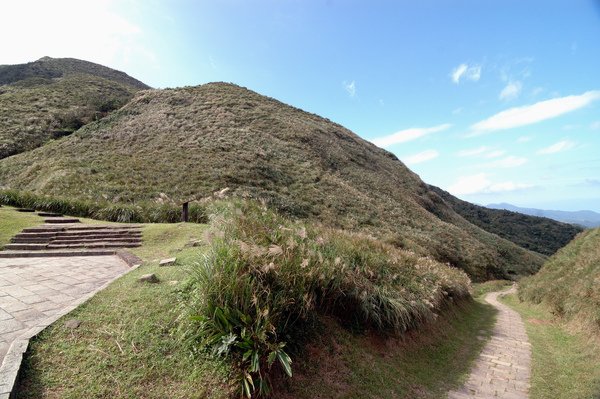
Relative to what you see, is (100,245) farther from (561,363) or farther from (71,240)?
(561,363)

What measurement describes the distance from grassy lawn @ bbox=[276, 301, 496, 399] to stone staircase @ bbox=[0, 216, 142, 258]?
707 cm

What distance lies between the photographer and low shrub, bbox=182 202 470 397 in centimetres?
404

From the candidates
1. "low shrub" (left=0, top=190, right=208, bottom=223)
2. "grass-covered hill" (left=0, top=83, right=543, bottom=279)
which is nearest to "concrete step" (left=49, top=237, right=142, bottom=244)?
"low shrub" (left=0, top=190, right=208, bottom=223)

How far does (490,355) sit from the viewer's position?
7.58 m

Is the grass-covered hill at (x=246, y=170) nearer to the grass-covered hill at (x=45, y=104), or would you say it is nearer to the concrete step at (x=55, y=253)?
the grass-covered hill at (x=45, y=104)

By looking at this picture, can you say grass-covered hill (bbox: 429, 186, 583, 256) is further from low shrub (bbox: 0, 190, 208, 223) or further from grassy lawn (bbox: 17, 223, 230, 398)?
grassy lawn (bbox: 17, 223, 230, 398)

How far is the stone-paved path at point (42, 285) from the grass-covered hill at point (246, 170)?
1078 cm

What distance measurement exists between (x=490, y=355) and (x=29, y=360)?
27.3 ft

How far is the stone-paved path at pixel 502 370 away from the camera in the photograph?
18.5 feet

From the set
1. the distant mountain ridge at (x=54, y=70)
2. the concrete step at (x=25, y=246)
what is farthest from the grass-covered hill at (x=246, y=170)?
the distant mountain ridge at (x=54, y=70)

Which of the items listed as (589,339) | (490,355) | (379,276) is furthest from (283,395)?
(589,339)

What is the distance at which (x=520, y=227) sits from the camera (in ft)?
227

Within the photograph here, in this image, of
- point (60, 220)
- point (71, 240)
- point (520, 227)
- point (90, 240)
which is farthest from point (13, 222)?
point (520, 227)

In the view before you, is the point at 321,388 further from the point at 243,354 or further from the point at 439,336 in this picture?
the point at 439,336
